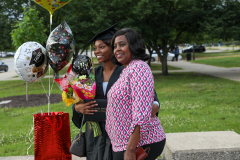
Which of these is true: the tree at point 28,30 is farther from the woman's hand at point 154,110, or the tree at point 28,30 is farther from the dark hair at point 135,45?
the woman's hand at point 154,110

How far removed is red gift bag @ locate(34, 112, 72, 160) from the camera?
2.99 meters

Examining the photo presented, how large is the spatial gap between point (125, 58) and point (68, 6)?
13.6 meters

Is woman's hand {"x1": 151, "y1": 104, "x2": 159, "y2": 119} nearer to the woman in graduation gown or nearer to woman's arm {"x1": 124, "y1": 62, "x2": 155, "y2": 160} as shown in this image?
woman's arm {"x1": 124, "y1": 62, "x2": 155, "y2": 160}

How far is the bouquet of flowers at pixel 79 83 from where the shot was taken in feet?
7.88

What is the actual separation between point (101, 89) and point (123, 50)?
2.15 ft

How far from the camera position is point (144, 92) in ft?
5.62

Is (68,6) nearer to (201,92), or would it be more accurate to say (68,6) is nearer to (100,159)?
(201,92)

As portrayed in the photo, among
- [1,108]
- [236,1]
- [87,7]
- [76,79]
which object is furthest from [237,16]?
[76,79]

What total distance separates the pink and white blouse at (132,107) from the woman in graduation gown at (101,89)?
0.37 m

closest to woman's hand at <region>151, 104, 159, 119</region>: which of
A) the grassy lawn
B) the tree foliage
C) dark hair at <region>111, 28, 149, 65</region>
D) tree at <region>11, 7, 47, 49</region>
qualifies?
dark hair at <region>111, 28, 149, 65</region>

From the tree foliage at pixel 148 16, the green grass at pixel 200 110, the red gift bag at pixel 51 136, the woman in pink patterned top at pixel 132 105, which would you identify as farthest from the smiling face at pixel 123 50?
the tree foliage at pixel 148 16

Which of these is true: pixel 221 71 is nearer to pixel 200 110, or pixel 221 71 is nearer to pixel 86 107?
pixel 200 110

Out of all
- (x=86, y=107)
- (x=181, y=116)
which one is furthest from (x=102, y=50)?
(x=181, y=116)

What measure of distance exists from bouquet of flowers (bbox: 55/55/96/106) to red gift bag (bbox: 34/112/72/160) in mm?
695
